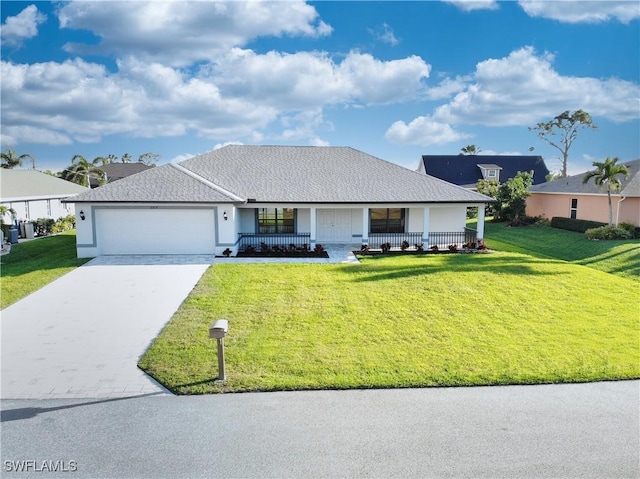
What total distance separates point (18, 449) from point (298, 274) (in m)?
10.9

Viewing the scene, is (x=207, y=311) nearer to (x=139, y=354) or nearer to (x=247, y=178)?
(x=139, y=354)

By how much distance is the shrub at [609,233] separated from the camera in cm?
2384

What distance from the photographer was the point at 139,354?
9008mm

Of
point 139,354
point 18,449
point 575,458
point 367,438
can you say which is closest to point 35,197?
point 139,354

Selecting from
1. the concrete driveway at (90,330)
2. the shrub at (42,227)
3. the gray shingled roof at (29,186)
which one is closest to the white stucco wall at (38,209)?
the gray shingled roof at (29,186)

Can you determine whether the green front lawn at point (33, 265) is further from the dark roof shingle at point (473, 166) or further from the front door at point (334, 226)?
the dark roof shingle at point (473, 166)

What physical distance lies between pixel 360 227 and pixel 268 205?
5314 millimetres

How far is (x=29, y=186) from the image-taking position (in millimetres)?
30484

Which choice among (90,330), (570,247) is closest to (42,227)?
(90,330)

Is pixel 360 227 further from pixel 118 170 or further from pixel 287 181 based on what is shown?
pixel 118 170

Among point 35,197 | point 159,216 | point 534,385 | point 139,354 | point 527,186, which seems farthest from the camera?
point 527,186

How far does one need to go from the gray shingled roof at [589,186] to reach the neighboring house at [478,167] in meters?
13.2

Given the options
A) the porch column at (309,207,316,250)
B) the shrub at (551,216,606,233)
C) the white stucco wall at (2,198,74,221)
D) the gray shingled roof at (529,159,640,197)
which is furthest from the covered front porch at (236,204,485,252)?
the white stucco wall at (2,198,74,221)

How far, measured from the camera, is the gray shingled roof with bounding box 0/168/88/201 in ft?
88.6
